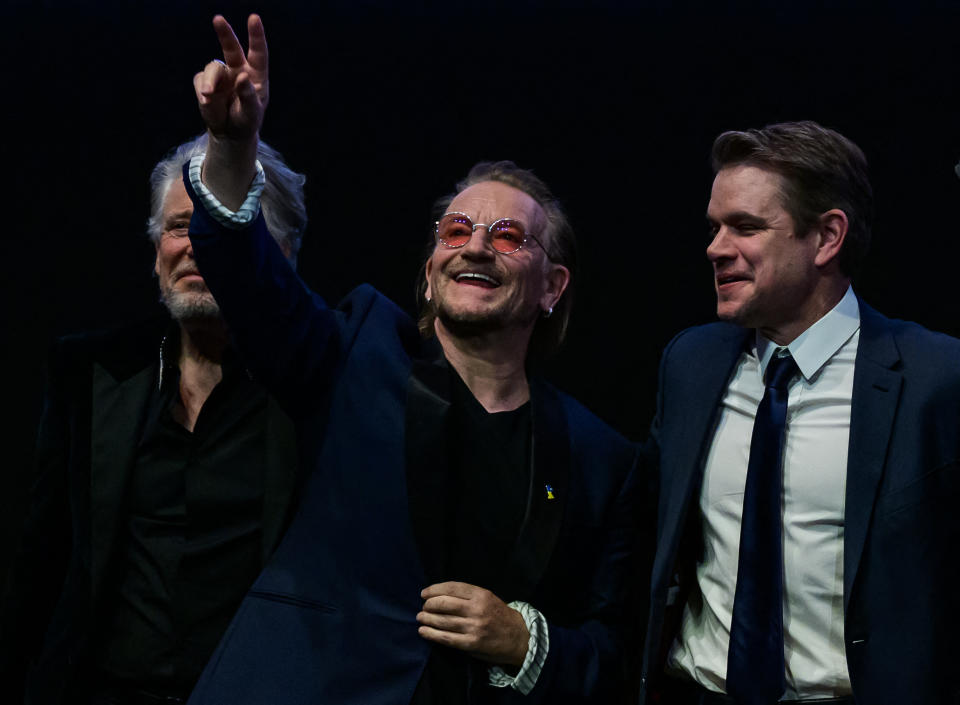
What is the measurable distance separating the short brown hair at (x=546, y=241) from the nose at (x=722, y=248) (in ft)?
Answer: 1.26

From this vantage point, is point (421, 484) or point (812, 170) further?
point (812, 170)

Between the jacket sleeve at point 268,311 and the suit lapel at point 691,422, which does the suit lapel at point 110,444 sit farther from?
the suit lapel at point 691,422

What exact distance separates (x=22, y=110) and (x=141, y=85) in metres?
0.36

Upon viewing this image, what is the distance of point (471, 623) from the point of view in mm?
1915

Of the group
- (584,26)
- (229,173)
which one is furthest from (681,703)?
(584,26)

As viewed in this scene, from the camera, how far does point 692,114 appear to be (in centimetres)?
323

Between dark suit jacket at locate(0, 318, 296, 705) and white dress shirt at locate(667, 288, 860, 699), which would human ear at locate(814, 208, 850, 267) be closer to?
white dress shirt at locate(667, 288, 860, 699)

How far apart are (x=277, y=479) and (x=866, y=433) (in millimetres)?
1102

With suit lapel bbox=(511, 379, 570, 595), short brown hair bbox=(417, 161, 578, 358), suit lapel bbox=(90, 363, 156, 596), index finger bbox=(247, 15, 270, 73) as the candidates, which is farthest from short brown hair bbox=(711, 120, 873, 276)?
suit lapel bbox=(90, 363, 156, 596)

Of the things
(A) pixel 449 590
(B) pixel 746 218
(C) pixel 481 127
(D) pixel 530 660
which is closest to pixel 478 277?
(B) pixel 746 218

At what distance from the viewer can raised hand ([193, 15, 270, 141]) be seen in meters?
1.66

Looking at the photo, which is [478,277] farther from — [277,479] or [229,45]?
[229,45]

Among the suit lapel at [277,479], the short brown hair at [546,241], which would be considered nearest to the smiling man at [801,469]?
the short brown hair at [546,241]

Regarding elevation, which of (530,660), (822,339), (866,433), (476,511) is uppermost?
(822,339)
